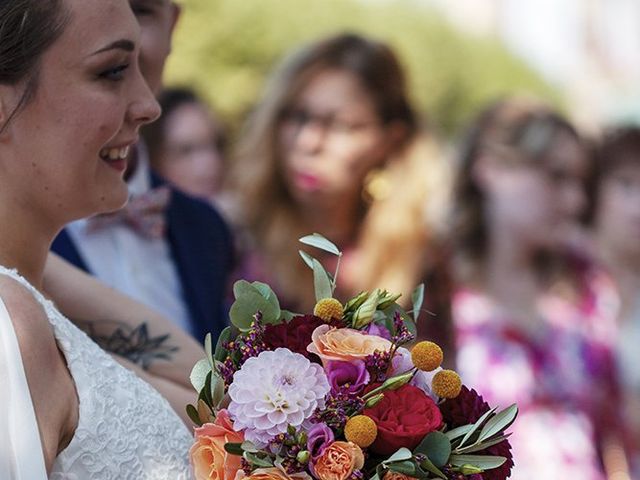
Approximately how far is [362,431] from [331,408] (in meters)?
0.09

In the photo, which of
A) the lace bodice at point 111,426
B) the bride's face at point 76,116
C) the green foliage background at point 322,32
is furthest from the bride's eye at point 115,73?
the green foliage background at point 322,32

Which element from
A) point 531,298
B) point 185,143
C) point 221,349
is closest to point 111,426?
point 221,349

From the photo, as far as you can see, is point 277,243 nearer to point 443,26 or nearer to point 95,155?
point 95,155

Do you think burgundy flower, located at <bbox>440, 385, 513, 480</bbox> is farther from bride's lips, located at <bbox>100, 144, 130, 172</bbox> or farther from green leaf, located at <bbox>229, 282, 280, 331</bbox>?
bride's lips, located at <bbox>100, 144, 130, 172</bbox>

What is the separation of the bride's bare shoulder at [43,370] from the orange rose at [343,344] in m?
0.48

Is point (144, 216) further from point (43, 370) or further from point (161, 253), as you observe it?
point (43, 370)

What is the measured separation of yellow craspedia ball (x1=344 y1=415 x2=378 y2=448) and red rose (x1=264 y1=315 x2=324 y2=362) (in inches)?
7.2

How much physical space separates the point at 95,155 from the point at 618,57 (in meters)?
39.8

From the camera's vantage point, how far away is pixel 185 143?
6359mm

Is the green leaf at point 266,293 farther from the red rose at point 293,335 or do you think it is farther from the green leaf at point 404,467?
the green leaf at point 404,467

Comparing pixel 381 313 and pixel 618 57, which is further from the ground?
pixel 381 313

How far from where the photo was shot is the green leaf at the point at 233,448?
210 centimetres

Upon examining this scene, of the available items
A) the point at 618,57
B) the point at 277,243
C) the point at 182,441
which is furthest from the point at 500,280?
the point at 618,57

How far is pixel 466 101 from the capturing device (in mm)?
23469
